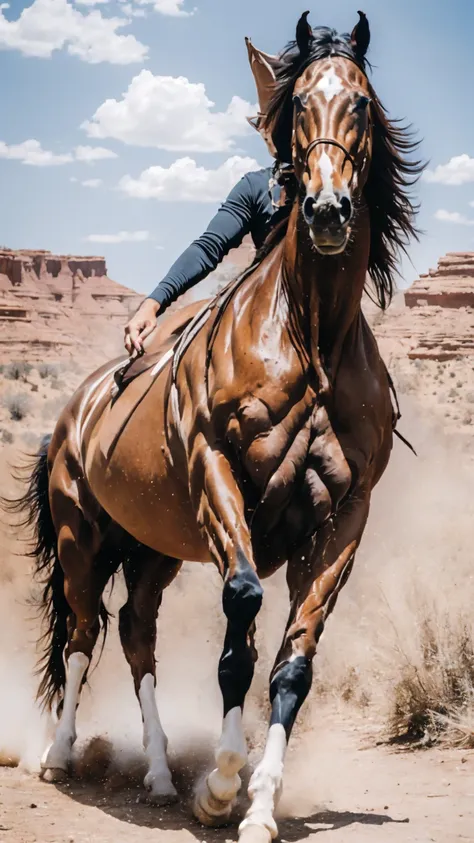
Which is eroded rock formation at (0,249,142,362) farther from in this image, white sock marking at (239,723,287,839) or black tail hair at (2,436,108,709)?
white sock marking at (239,723,287,839)

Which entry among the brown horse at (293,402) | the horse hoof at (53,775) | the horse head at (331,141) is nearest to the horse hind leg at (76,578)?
the horse hoof at (53,775)

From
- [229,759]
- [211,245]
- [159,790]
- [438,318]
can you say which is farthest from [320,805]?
[438,318]

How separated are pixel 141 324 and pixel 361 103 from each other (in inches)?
58.1

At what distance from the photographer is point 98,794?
566cm

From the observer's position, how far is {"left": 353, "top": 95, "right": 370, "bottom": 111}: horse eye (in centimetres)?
430

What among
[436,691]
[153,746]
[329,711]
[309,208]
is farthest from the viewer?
[329,711]

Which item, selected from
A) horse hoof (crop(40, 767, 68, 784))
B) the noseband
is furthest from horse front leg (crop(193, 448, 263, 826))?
horse hoof (crop(40, 767, 68, 784))

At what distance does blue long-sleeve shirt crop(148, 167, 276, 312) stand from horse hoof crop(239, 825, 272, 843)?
2.45 m

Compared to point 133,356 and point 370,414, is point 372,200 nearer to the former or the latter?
point 370,414

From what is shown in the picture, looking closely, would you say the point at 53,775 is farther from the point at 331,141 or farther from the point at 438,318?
the point at 438,318

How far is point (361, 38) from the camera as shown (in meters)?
4.64

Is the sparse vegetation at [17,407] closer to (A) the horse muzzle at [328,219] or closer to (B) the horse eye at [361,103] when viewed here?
(B) the horse eye at [361,103]

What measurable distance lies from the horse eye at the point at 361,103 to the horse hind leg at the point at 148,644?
3.12 m

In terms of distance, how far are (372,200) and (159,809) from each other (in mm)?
2975
